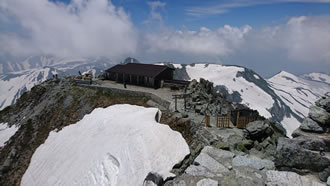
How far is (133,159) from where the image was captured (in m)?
16.6

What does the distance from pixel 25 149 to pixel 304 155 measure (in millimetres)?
38684

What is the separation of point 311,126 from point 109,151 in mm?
17416

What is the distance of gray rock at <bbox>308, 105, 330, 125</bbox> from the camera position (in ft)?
39.5

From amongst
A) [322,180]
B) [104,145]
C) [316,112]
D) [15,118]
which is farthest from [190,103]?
[15,118]

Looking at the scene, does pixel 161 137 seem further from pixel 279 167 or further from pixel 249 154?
pixel 279 167

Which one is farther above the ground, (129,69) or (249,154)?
(129,69)

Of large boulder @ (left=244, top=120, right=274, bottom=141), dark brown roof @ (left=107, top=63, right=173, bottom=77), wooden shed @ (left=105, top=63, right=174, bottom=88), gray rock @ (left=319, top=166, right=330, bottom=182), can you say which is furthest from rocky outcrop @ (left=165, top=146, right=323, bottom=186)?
dark brown roof @ (left=107, top=63, right=173, bottom=77)

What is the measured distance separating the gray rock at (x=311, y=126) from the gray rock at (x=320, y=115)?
0.27 m

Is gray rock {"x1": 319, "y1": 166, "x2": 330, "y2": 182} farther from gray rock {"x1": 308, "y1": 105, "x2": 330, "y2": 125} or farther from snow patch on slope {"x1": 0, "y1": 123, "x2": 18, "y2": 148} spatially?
snow patch on slope {"x1": 0, "y1": 123, "x2": 18, "y2": 148}

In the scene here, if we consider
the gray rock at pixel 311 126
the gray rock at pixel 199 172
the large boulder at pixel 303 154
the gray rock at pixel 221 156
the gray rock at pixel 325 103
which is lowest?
the gray rock at pixel 199 172

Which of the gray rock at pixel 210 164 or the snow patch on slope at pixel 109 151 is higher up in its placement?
the gray rock at pixel 210 164

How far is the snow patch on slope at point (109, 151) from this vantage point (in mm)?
15875

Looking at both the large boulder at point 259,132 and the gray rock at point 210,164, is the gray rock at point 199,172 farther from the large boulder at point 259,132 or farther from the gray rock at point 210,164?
the large boulder at point 259,132

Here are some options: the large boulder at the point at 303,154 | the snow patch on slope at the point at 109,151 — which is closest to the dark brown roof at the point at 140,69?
the snow patch on slope at the point at 109,151
